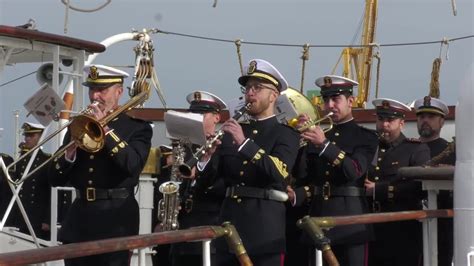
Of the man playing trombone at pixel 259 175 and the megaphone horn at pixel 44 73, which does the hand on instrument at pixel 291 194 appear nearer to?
the man playing trombone at pixel 259 175

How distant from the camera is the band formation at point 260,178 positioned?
558 cm

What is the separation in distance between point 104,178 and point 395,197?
2.30 meters

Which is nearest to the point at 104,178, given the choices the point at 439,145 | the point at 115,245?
the point at 115,245

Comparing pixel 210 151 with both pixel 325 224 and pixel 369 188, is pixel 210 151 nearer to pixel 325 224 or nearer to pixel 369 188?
pixel 325 224

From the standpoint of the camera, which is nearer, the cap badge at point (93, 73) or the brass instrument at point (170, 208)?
the cap badge at point (93, 73)

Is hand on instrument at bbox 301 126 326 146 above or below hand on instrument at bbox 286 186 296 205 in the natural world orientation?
above

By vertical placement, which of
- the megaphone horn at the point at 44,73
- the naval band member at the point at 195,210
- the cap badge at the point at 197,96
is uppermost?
the megaphone horn at the point at 44,73

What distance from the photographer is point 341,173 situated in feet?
20.0

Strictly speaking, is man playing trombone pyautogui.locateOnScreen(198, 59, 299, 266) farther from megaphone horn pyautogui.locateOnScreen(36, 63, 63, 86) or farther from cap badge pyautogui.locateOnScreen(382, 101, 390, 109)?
megaphone horn pyautogui.locateOnScreen(36, 63, 63, 86)

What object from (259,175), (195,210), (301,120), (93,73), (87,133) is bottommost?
(195,210)

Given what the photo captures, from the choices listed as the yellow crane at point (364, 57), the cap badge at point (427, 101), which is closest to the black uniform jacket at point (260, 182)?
the cap badge at point (427, 101)

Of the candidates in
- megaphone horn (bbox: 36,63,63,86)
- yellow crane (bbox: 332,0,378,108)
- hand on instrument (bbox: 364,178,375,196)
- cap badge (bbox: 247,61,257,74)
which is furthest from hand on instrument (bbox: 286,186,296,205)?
yellow crane (bbox: 332,0,378,108)

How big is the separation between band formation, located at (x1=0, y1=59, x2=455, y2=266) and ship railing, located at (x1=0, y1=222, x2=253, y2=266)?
1.99 ft

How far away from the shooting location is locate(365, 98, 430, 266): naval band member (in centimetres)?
681
